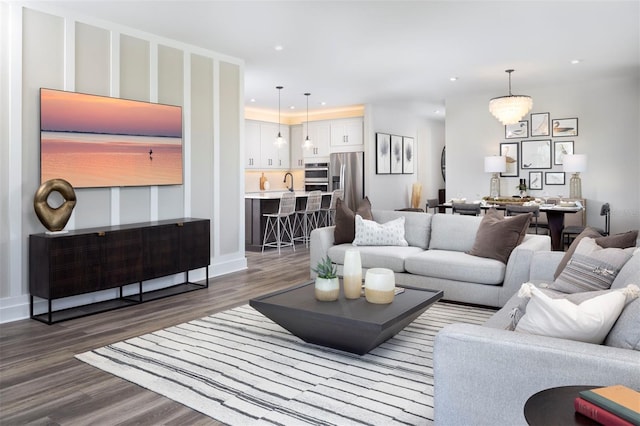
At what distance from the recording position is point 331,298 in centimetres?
318

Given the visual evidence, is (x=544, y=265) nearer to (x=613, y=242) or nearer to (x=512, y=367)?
(x=613, y=242)

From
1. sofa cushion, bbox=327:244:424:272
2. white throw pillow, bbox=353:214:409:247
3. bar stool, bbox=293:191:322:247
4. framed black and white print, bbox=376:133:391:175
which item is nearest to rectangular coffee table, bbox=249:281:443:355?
sofa cushion, bbox=327:244:424:272

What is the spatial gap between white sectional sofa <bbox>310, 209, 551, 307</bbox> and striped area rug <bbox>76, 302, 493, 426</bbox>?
1.56ft

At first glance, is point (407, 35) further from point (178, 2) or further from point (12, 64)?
point (12, 64)

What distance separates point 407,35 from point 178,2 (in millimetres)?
2346

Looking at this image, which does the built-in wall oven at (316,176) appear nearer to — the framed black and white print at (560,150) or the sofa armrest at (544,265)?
the framed black and white print at (560,150)

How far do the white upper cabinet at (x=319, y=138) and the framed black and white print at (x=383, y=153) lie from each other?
1.16 metres

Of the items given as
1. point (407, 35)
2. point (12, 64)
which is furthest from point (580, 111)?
point (12, 64)

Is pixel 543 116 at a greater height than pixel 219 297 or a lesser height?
greater

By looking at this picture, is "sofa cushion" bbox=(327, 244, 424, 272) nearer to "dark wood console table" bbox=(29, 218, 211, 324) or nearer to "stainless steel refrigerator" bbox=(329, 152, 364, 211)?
"dark wood console table" bbox=(29, 218, 211, 324)

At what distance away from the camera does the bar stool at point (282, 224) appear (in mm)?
7498

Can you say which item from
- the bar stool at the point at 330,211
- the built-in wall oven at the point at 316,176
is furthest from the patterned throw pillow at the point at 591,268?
the built-in wall oven at the point at 316,176

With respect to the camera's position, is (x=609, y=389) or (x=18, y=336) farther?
(x=18, y=336)

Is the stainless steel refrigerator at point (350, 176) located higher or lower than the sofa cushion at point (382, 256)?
higher
